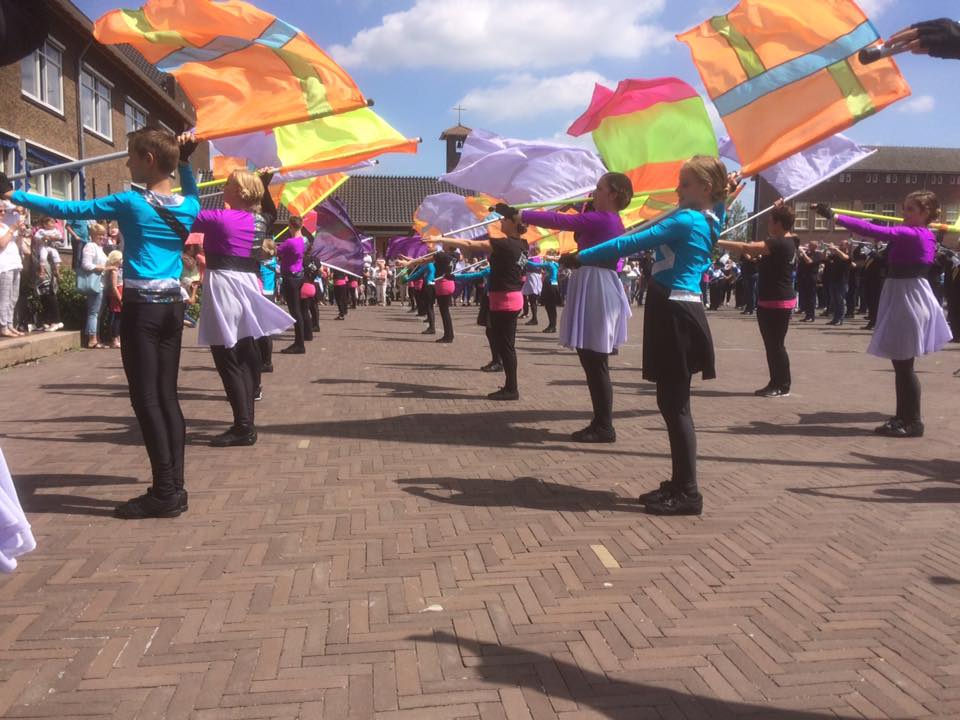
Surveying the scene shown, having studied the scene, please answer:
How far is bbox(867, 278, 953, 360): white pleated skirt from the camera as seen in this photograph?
20.6 ft

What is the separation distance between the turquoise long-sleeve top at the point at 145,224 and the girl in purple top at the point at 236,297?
4.33 ft

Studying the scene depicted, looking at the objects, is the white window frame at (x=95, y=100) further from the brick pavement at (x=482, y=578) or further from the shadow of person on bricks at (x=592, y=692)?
the shadow of person on bricks at (x=592, y=692)

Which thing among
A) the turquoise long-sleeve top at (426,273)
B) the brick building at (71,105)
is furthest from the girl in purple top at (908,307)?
the brick building at (71,105)

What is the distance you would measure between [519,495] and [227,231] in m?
2.75

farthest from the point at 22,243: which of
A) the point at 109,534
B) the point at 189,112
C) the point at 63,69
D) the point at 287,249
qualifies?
the point at 189,112

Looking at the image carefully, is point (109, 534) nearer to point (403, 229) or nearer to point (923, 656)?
point (923, 656)

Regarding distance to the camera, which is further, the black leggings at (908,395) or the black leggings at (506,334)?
the black leggings at (506,334)

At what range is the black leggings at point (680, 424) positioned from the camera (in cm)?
424

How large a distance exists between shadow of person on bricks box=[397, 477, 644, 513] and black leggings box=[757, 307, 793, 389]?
173 inches

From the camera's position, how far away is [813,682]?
2.60 metres

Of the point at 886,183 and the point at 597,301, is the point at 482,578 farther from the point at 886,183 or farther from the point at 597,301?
the point at 886,183

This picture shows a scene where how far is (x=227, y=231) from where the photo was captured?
5.65 metres

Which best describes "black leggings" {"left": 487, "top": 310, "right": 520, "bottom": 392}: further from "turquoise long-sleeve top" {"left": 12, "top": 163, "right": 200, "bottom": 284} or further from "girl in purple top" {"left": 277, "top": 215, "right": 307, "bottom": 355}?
"turquoise long-sleeve top" {"left": 12, "top": 163, "right": 200, "bottom": 284}

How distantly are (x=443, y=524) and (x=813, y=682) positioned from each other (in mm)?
1975
